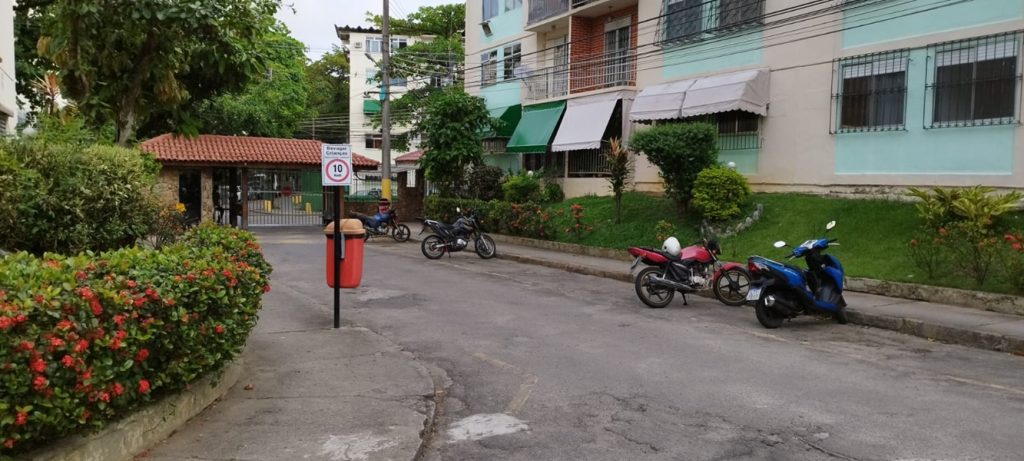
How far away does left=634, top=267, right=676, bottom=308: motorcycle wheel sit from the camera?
11.4 meters

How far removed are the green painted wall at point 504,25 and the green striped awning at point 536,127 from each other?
3.91m

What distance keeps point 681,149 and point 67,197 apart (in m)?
12.6

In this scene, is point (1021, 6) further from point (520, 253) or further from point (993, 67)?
point (520, 253)

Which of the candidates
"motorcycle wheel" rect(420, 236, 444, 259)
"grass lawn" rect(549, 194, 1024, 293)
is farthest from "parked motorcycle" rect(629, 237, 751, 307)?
"motorcycle wheel" rect(420, 236, 444, 259)

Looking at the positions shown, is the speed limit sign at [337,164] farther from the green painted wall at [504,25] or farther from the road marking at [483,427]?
the green painted wall at [504,25]

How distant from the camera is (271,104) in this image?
41.1 metres

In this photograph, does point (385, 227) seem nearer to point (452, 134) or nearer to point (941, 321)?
point (452, 134)

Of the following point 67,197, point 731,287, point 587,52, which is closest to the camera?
point 67,197

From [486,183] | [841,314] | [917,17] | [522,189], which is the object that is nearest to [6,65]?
[522,189]

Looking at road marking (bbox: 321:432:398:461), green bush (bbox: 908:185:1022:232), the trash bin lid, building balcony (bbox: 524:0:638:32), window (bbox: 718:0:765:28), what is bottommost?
road marking (bbox: 321:432:398:461)

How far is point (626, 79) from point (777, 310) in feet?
49.1

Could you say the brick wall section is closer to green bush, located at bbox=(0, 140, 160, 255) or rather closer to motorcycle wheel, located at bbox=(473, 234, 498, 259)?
motorcycle wheel, located at bbox=(473, 234, 498, 259)

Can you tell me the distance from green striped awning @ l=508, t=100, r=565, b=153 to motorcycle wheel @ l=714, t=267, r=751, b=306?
13665 mm

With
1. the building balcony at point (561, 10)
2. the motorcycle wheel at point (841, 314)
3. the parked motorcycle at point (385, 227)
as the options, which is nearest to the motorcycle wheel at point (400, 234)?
the parked motorcycle at point (385, 227)
